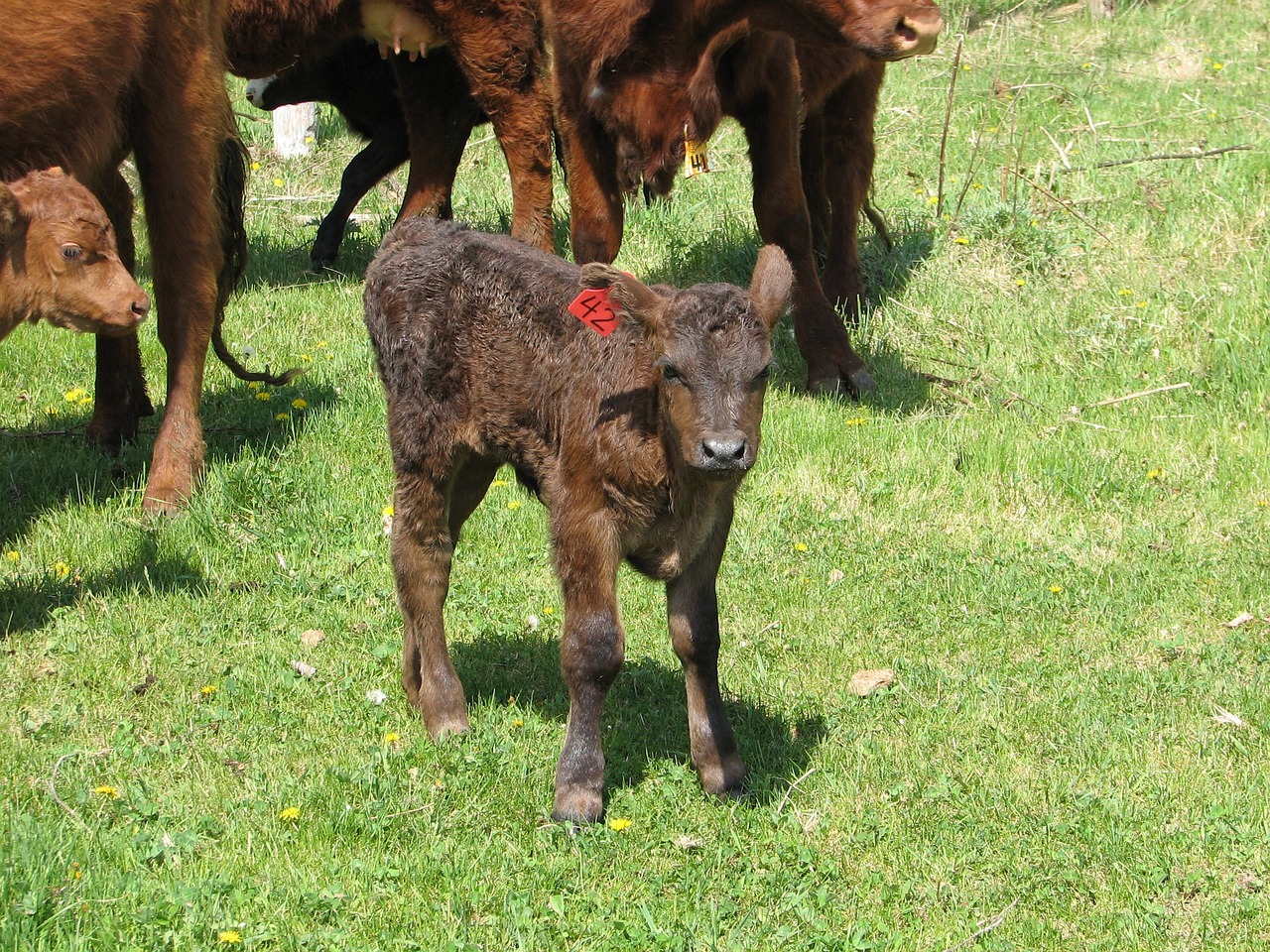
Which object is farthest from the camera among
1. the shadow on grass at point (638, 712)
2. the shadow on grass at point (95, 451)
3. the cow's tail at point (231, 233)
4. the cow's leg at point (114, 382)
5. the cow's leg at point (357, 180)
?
the cow's leg at point (357, 180)

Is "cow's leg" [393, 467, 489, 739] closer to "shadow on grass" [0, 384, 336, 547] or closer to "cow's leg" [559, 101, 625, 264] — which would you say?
"shadow on grass" [0, 384, 336, 547]

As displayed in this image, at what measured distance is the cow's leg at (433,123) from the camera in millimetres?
9906

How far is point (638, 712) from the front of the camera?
215 inches

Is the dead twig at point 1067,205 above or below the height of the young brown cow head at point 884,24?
below

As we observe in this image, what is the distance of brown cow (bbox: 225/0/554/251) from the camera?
909 centimetres

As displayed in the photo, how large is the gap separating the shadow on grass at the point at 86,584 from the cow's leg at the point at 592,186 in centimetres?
296

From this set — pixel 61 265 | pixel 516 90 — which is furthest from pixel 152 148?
pixel 516 90

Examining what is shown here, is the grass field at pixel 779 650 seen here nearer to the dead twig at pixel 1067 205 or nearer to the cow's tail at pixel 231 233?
the dead twig at pixel 1067 205

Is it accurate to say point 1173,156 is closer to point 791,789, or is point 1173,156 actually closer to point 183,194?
point 183,194

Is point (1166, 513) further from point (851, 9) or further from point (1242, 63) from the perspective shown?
point (1242, 63)

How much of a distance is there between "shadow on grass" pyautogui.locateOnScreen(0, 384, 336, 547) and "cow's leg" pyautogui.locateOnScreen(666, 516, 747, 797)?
347 centimetres

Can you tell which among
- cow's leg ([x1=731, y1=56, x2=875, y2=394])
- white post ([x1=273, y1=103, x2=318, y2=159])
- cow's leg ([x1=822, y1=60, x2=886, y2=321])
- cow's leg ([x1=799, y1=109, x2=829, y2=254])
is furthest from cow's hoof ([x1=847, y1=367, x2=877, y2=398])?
white post ([x1=273, y1=103, x2=318, y2=159])

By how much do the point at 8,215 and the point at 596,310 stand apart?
281 cm

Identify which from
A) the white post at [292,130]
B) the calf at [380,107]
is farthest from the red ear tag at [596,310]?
the white post at [292,130]
